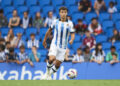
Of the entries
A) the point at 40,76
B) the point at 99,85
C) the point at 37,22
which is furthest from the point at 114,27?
the point at 99,85

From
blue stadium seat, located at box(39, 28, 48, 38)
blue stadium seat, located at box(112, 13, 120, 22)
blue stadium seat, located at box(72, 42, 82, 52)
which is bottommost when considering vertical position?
blue stadium seat, located at box(72, 42, 82, 52)

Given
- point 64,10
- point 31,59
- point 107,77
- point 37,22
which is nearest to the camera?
point 64,10

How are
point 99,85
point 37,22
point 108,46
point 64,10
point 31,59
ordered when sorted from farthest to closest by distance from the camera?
point 37,22 < point 108,46 < point 31,59 < point 64,10 < point 99,85

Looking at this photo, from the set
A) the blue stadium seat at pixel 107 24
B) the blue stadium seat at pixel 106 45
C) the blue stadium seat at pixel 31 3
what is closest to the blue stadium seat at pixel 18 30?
the blue stadium seat at pixel 31 3

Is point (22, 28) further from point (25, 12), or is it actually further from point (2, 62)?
point (2, 62)

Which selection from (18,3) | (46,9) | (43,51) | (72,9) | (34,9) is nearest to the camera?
(43,51)

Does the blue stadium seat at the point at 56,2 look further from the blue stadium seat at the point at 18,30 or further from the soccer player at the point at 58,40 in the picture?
the soccer player at the point at 58,40

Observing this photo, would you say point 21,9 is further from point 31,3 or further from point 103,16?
point 103,16

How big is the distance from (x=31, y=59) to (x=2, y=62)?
118cm

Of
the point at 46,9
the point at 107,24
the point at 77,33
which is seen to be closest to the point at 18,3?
the point at 46,9

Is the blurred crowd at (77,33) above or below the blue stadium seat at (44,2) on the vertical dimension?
below

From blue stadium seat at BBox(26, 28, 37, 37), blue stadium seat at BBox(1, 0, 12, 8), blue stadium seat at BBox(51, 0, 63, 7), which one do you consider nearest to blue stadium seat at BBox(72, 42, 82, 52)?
blue stadium seat at BBox(26, 28, 37, 37)

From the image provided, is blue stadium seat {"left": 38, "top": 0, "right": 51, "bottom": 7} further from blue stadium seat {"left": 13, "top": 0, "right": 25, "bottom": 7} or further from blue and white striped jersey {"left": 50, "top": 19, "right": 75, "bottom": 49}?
blue and white striped jersey {"left": 50, "top": 19, "right": 75, "bottom": 49}

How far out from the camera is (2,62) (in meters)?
11.5
